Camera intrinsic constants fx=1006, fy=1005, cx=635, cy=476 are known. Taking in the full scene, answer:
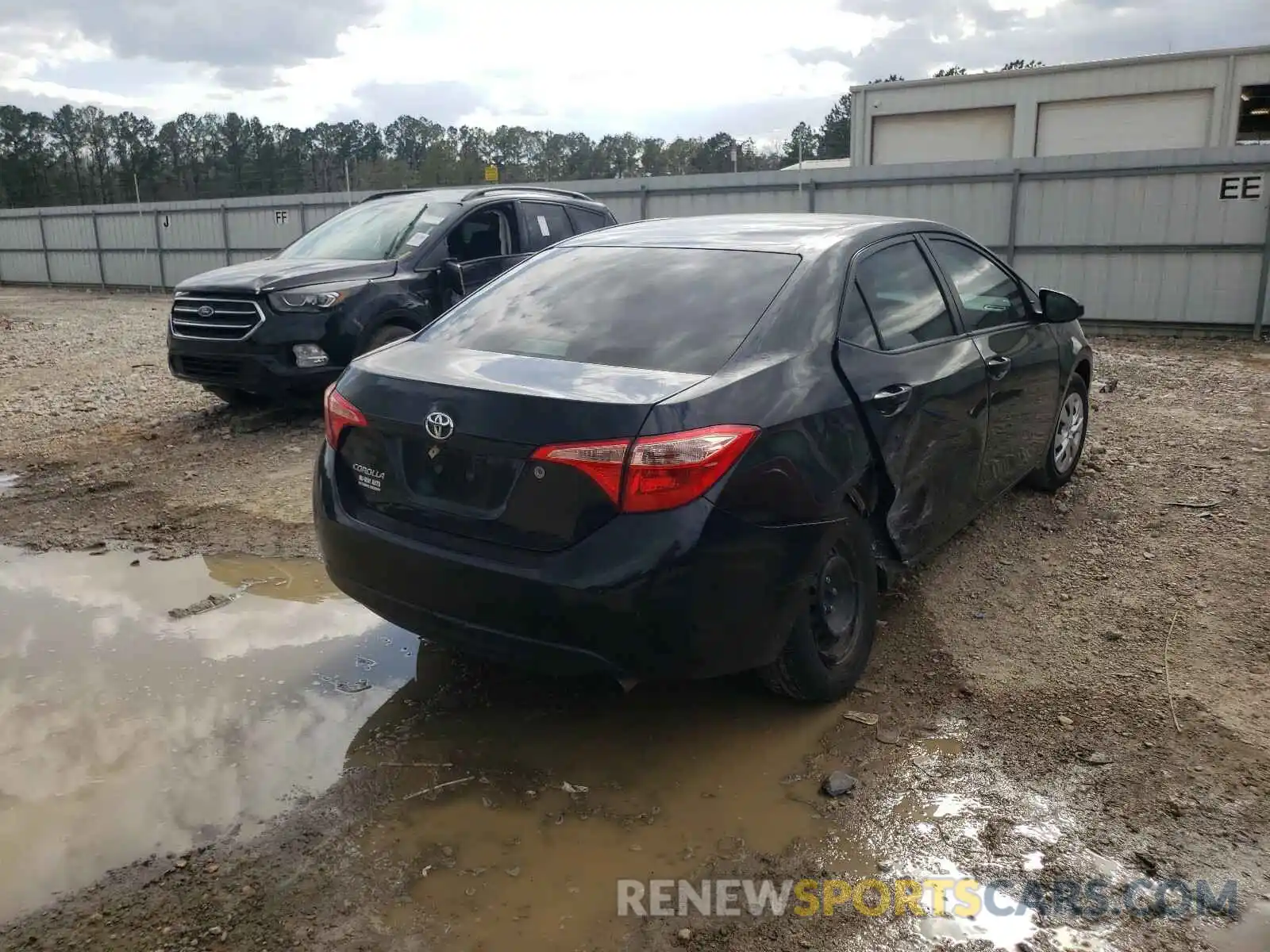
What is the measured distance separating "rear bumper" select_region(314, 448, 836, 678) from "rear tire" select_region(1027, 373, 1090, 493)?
2.97m

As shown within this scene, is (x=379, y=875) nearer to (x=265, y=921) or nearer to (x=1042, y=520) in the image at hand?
(x=265, y=921)

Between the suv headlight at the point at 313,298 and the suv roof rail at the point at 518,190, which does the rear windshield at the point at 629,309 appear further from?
the suv roof rail at the point at 518,190

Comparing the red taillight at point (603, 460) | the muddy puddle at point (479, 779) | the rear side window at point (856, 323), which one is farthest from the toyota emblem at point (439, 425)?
the rear side window at point (856, 323)

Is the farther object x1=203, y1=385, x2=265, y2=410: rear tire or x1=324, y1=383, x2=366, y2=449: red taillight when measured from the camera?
x1=203, y1=385, x2=265, y2=410: rear tire

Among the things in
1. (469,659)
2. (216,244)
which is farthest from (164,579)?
(216,244)

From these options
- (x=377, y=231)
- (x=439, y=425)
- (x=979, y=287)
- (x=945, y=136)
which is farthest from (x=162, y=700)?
(x=945, y=136)

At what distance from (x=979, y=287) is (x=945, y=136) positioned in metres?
21.1

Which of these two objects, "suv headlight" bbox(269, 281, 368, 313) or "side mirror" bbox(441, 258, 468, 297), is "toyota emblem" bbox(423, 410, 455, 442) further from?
"suv headlight" bbox(269, 281, 368, 313)

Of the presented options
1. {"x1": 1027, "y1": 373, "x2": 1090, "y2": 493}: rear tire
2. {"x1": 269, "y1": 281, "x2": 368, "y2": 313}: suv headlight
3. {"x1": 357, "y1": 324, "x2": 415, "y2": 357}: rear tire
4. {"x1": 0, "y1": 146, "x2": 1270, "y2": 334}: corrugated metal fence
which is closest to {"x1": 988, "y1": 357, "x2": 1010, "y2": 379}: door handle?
{"x1": 1027, "y1": 373, "x2": 1090, "y2": 493}: rear tire

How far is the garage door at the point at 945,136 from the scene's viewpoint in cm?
2305

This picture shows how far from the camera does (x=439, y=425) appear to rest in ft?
9.90

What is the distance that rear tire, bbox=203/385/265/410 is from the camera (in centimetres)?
821

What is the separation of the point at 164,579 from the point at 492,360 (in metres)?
2.51

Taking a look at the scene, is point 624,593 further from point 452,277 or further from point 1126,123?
point 1126,123
